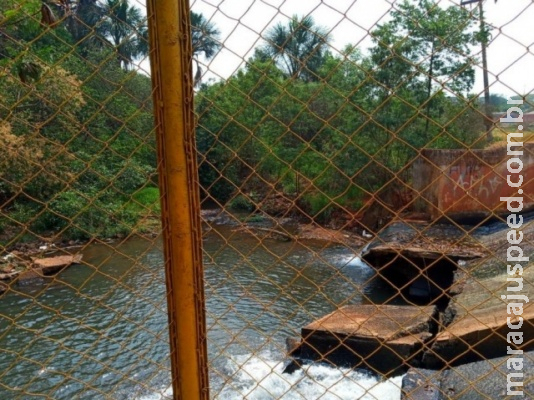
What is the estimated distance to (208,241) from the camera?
10.3 metres

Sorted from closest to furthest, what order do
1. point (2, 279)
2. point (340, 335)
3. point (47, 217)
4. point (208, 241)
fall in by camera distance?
point (340, 335), point (2, 279), point (208, 241), point (47, 217)

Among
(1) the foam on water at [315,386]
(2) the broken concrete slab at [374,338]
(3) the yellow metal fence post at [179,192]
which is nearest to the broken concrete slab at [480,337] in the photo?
(2) the broken concrete slab at [374,338]

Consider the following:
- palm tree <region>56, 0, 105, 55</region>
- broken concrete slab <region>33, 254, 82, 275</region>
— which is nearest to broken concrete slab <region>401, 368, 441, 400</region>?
palm tree <region>56, 0, 105, 55</region>

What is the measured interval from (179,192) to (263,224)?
37.9 ft

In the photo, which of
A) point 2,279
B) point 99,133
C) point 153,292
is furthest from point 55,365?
point 99,133

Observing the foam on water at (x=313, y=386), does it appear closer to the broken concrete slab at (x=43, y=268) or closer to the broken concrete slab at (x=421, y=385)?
the broken concrete slab at (x=421, y=385)

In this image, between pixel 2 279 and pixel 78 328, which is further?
pixel 2 279

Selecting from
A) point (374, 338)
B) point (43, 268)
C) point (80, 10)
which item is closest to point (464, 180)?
point (374, 338)

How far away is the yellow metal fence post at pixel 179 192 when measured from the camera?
3.32 ft

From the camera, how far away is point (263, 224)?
12594mm

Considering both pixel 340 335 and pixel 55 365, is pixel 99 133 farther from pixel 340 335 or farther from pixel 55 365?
pixel 340 335

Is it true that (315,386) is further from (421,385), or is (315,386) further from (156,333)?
(421,385)

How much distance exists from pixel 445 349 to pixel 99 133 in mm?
9285

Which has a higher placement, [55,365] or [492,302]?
[492,302]
